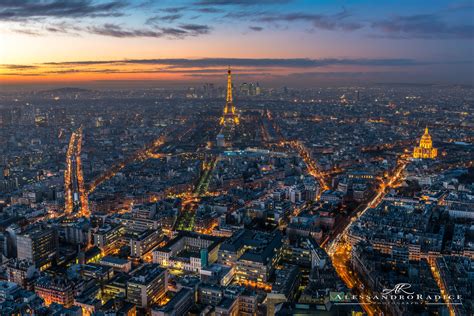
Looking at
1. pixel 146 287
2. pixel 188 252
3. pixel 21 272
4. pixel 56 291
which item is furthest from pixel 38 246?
pixel 146 287

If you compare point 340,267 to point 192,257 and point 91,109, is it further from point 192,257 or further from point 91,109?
point 91,109

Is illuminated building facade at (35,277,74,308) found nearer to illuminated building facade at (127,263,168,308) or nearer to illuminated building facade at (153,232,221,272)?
illuminated building facade at (127,263,168,308)

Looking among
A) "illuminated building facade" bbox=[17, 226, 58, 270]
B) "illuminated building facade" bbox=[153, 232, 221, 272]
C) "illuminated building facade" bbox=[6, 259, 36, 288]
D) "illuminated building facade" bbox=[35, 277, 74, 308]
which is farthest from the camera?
"illuminated building facade" bbox=[17, 226, 58, 270]

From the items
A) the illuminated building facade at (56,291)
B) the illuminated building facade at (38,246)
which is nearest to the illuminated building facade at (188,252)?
the illuminated building facade at (56,291)

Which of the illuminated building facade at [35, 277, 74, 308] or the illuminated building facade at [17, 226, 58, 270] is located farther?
the illuminated building facade at [17, 226, 58, 270]

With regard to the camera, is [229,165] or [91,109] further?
[91,109]

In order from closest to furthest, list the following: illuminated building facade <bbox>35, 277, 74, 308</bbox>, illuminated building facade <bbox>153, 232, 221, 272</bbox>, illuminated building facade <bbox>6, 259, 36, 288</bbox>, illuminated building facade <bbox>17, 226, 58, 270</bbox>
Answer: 1. illuminated building facade <bbox>35, 277, 74, 308</bbox>
2. illuminated building facade <bbox>6, 259, 36, 288</bbox>
3. illuminated building facade <bbox>153, 232, 221, 272</bbox>
4. illuminated building facade <bbox>17, 226, 58, 270</bbox>

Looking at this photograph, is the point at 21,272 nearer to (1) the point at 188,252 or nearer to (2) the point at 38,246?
(2) the point at 38,246

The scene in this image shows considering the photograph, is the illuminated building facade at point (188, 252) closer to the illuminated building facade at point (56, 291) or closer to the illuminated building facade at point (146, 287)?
the illuminated building facade at point (146, 287)

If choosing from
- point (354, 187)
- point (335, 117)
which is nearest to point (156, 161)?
point (354, 187)

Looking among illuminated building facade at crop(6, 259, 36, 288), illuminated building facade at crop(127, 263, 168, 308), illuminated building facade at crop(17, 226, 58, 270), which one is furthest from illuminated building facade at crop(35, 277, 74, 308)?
illuminated building facade at crop(17, 226, 58, 270)

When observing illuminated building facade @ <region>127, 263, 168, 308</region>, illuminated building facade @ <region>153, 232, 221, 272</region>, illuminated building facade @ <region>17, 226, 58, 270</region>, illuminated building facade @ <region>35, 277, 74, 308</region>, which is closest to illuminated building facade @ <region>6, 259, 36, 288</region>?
illuminated building facade @ <region>35, 277, 74, 308</region>
